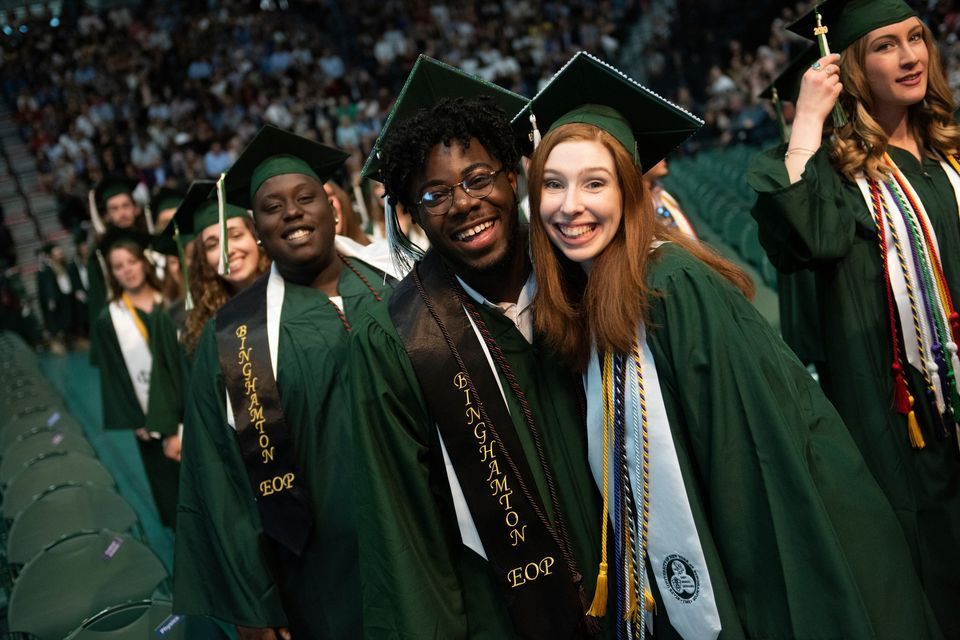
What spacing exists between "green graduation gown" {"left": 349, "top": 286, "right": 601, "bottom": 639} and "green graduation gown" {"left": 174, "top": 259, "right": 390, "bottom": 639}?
2.12ft

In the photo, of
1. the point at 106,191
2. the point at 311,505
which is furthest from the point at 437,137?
the point at 106,191

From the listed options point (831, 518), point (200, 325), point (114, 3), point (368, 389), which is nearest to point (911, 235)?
point (831, 518)

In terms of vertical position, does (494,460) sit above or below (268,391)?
below

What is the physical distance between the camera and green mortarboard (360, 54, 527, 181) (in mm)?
2146

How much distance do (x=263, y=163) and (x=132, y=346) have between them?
8.94ft

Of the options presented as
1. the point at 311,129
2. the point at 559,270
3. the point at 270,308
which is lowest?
the point at 559,270

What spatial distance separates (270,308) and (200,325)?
115cm

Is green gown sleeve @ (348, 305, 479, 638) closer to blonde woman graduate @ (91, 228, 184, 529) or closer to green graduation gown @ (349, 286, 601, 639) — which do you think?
green graduation gown @ (349, 286, 601, 639)

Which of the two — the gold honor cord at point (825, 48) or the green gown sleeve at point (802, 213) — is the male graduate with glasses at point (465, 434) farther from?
the gold honor cord at point (825, 48)

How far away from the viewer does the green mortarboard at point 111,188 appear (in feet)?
20.4

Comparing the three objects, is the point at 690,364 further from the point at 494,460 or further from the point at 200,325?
the point at 200,325

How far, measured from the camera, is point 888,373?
2.53 m

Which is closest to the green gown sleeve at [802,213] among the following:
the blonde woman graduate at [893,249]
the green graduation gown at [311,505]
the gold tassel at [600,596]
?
the blonde woman graduate at [893,249]

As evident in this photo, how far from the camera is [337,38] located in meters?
21.7
